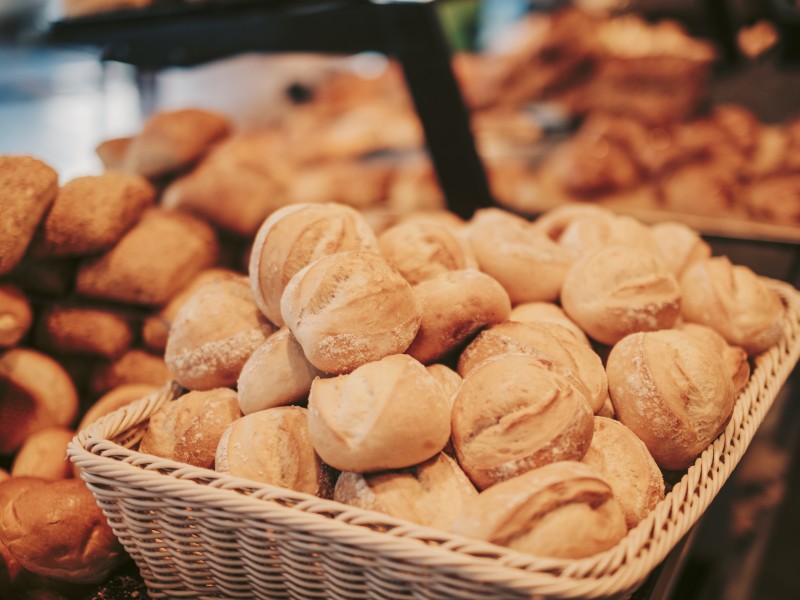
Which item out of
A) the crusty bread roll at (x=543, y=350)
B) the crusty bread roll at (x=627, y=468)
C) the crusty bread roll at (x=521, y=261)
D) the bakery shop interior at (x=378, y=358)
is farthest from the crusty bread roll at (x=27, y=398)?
the crusty bread roll at (x=627, y=468)

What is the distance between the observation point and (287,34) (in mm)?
2371

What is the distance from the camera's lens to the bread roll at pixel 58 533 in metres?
1.35

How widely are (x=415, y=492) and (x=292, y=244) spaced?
0.64m

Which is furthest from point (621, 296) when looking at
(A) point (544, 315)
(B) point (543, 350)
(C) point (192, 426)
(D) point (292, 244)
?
(C) point (192, 426)

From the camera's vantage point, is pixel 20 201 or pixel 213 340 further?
pixel 20 201

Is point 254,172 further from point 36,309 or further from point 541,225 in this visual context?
point 541,225

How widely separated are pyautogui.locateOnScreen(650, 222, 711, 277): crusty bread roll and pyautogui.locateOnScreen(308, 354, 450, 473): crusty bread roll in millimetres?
1126

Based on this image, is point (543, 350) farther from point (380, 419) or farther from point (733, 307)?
point (733, 307)

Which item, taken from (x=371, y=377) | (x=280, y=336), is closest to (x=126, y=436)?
(x=280, y=336)

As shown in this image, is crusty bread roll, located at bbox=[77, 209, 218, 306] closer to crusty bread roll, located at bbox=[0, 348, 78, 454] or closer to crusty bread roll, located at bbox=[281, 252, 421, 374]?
crusty bread roll, located at bbox=[0, 348, 78, 454]

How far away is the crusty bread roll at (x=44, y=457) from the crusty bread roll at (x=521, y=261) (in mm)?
1260

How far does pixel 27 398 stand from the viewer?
5.60ft

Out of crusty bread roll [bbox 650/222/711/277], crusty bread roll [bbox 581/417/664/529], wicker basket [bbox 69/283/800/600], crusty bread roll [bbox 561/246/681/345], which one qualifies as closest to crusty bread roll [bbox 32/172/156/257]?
wicker basket [bbox 69/283/800/600]

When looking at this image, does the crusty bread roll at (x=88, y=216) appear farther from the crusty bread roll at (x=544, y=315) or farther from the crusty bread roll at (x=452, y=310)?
the crusty bread roll at (x=544, y=315)
